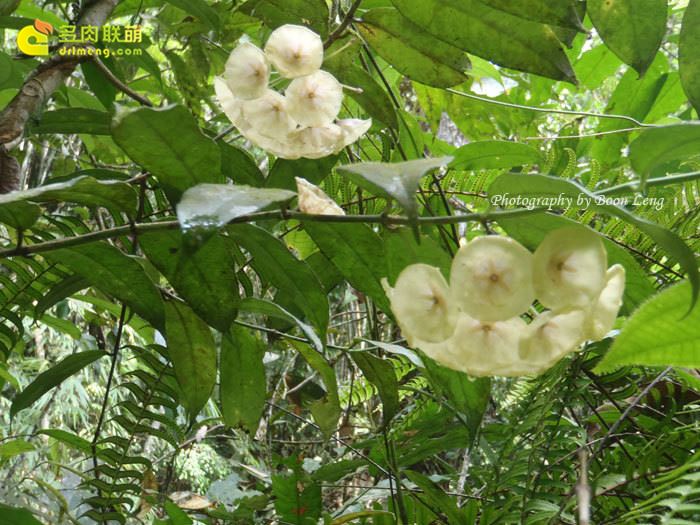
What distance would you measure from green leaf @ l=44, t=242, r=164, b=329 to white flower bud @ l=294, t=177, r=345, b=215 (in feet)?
0.67

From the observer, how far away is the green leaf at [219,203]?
1.23 feet

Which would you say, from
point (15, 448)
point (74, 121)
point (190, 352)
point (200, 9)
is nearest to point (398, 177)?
point (190, 352)

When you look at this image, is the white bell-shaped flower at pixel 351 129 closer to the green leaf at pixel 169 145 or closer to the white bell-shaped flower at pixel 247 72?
the white bell-shaped flower at pixel 247 72

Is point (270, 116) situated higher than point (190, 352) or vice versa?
point (270, 116)

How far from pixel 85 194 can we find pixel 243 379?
381 mm

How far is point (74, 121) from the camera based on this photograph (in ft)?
2.59

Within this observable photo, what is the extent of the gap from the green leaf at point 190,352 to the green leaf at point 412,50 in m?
0.34

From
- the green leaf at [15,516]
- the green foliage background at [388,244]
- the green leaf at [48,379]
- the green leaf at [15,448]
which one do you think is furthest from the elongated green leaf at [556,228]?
the green leaf at [15,448]

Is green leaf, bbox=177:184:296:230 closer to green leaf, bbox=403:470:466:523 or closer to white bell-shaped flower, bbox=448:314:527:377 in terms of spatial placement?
white bell-shaped flower, bbox=448:314:527:377

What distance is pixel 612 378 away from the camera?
37.2 inches

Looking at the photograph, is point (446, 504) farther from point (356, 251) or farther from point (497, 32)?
point (497, 32)

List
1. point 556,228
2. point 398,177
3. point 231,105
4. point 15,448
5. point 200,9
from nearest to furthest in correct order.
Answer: point 398,177 → point 556,228 → point 231,105 → point 200,9 → point 15,448

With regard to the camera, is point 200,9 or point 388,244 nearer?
point 388,244

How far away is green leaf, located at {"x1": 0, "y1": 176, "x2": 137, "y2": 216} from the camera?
44cm
